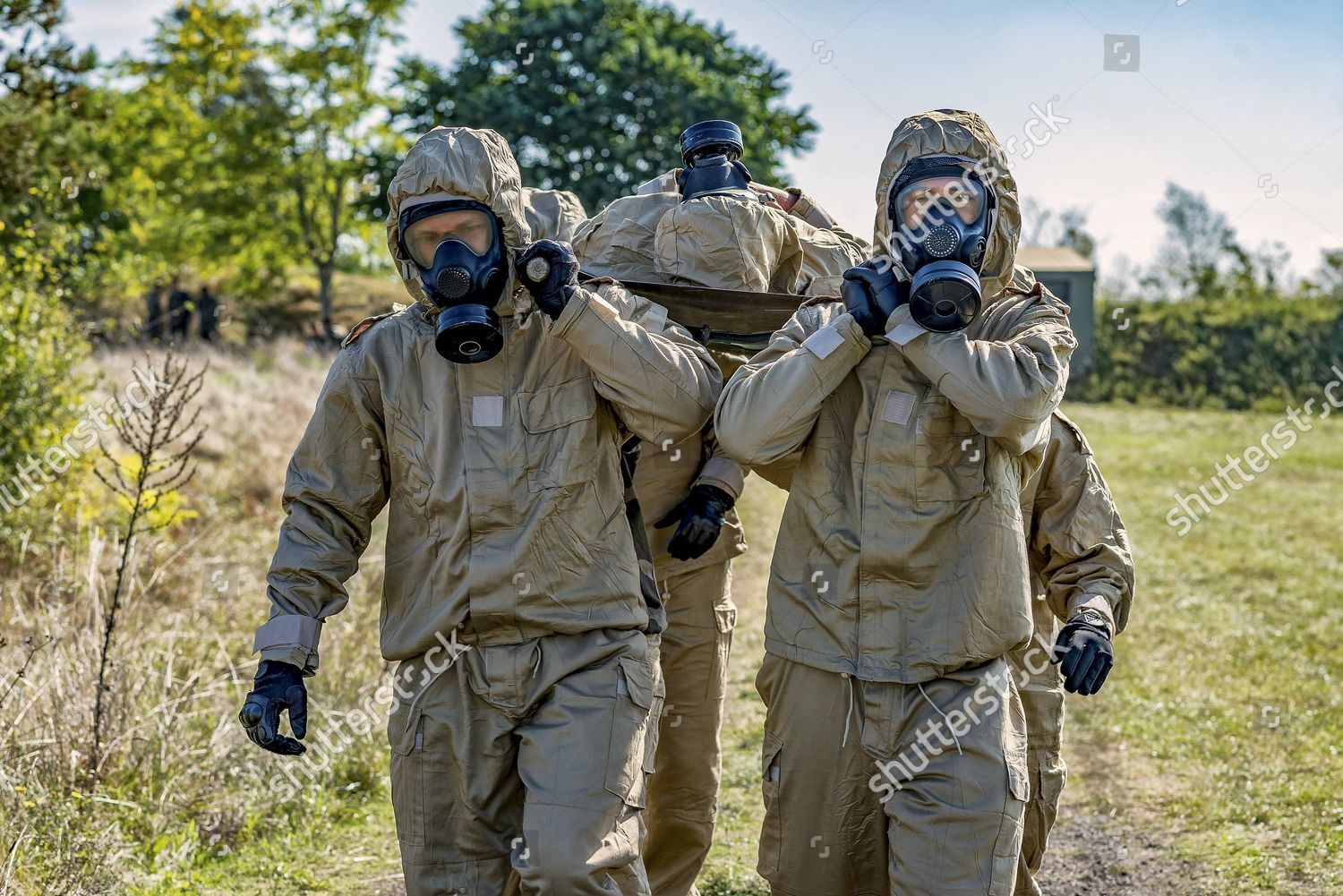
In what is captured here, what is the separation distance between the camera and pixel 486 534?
338 cm

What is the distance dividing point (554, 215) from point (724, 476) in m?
1.16

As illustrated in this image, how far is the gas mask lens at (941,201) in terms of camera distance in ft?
10.8

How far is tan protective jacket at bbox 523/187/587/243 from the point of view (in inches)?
178

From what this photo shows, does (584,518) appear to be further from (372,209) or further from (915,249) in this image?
(372,209)

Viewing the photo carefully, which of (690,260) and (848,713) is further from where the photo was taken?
(690,260)

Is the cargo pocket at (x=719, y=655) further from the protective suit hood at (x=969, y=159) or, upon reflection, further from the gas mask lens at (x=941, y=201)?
the gas mask lens at (x=941, y=201)

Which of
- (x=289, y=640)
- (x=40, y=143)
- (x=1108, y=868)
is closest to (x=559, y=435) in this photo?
(x=289, y=640)

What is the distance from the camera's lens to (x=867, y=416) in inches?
132

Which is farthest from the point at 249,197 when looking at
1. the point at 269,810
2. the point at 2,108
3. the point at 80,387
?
the point at 269,810

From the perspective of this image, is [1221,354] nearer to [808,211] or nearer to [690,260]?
[808,211]

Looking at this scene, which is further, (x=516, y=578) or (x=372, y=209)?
(x=372, y=209)

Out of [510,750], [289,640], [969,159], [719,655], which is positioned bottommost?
[510,750]

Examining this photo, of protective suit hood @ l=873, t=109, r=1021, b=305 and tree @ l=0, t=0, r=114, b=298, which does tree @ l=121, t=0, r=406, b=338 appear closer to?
tree @ l=0, t=0, r=114, b=298

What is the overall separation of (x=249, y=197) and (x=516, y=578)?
20.9 metres
